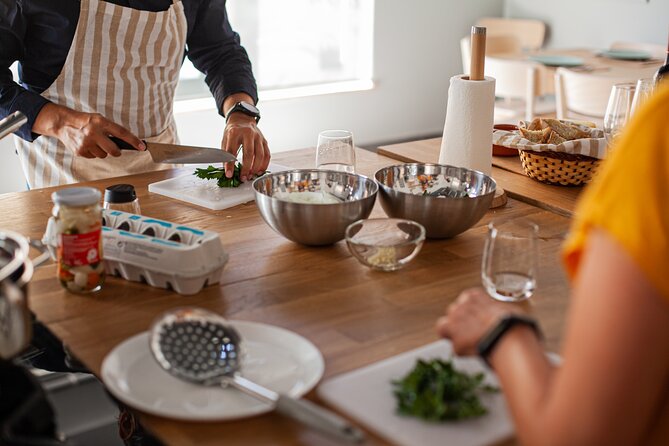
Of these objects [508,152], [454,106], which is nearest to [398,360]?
[454,106]

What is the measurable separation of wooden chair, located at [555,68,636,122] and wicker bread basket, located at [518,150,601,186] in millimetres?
1945

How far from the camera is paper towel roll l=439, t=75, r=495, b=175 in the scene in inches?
73.1

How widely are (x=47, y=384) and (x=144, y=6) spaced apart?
1237 millimetres

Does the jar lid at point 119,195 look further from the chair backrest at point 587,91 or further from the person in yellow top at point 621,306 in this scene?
the chair backrest at point 587,91

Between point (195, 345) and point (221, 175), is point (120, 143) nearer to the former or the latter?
point (221, 175)

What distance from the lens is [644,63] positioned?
4426mm

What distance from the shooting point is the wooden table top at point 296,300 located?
114 cm

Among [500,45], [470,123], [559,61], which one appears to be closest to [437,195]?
[470,123]

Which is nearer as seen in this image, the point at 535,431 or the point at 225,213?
the point at 535,431

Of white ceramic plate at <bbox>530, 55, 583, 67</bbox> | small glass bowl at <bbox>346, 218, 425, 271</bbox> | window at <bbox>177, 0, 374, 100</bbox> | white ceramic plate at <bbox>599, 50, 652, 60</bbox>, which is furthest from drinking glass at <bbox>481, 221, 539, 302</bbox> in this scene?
window at <bbox>177, 0, 374, 100</bbox>

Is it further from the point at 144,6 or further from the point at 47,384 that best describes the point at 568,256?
the point at 47,384

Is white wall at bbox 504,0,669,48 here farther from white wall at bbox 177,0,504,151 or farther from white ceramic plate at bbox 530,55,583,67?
white ceramic plate at bbox 530,55,583,67

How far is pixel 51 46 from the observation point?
219cm

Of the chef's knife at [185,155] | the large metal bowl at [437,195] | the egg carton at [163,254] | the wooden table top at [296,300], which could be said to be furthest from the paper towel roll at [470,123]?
the egg carton at [163,254]
